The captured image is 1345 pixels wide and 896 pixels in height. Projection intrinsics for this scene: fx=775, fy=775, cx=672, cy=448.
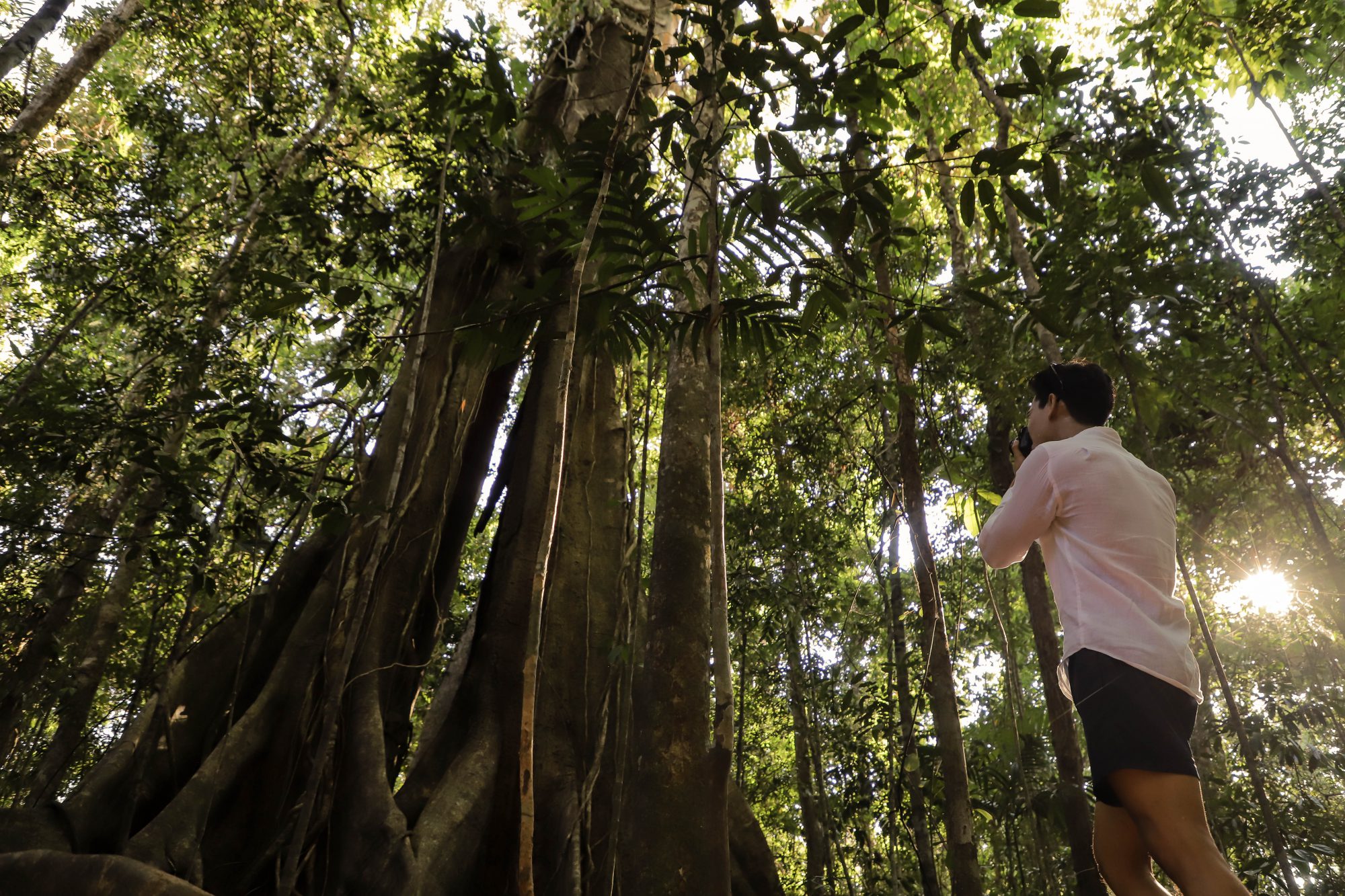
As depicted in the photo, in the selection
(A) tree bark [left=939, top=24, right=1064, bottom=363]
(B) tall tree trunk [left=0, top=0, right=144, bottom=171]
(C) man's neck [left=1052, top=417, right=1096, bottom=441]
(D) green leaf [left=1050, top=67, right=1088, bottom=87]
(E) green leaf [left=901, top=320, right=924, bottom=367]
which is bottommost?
(C) man's neck [left=1052, top=417, right=1096, bottom=441]

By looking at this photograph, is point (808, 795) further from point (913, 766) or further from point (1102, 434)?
point (1102, 434)

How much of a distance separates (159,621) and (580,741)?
258 inches

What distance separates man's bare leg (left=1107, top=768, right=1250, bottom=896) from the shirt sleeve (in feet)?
1.60

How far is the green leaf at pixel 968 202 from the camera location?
2.06m

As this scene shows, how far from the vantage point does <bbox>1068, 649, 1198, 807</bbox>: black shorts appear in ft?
4.79

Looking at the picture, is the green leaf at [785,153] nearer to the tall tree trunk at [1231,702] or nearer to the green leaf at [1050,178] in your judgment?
the green leaf at [1050,178]

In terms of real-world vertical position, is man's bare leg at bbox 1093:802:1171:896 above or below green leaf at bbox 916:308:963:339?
below

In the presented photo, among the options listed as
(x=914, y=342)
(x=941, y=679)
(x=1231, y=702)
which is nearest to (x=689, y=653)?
(x=914, y=342)

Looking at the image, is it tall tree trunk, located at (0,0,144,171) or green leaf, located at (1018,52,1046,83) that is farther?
tall tree trunk, located at (0,0,144,171)

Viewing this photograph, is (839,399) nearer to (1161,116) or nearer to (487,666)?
(1161,116)

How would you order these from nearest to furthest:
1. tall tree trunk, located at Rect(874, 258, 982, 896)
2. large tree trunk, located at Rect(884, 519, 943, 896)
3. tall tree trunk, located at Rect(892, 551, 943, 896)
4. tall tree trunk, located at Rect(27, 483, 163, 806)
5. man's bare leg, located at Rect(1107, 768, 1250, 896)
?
man's bare leg, located at Rect(1107, 768, 1250, 896) → tall tree trunk, located at Rect(874, 258, 982, 896) → large tree trunk, located at Rect(884, 519, 943, 896) → tall tree trunk, located at Rect(892, 551, 943, 896) → tall tree trunk, located at Rect(27, 483, 163, 806)

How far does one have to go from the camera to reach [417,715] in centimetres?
873

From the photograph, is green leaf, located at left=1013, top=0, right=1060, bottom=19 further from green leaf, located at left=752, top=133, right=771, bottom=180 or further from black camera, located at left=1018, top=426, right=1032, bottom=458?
black camera, located at left=1018, top=426, right=1032, bottom=458

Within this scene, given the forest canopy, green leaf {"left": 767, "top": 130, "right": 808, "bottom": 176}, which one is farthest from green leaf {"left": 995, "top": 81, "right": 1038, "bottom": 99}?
green leaf {"left": 767, "top": 130, "right": 808, "bottom": 176}
